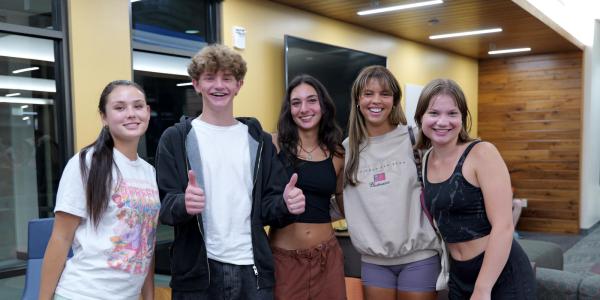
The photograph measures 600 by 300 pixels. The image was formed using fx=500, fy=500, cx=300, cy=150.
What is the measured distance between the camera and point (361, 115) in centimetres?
216

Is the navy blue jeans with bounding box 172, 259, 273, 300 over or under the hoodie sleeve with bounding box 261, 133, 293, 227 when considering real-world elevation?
under

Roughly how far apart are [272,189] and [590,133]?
7.87 meters

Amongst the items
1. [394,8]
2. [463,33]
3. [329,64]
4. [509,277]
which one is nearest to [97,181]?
[509,277]

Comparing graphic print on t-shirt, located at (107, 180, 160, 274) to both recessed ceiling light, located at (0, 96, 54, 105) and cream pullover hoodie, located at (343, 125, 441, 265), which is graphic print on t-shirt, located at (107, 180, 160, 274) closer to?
cream pullover hoodie, located at (343, 125, 441, 265)

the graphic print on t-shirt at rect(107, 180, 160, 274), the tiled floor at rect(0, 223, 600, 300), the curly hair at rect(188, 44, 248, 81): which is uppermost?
the curly hair at rect(188, 44, 248, 81)

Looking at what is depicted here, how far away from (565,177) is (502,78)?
1.96m

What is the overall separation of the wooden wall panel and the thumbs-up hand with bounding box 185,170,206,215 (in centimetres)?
787

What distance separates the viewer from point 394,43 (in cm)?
652

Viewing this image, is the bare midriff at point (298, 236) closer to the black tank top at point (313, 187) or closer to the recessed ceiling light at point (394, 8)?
the black tank top at point (313, 187)

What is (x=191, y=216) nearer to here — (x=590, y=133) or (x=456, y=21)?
(x=456, y=21)

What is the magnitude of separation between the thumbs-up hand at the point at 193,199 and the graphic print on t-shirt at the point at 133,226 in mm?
186

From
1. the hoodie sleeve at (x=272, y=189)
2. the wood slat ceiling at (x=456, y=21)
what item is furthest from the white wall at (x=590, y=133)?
the hoodie sleeve at (x=272, y=189)

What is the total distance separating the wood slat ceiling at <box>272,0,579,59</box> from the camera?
4.86 m

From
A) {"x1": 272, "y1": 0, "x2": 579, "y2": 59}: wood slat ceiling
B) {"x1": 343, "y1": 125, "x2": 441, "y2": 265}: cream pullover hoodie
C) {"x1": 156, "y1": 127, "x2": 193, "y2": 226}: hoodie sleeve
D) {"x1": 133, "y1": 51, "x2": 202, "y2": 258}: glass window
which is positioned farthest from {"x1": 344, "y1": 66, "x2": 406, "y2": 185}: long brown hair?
{"x1": 272, "y1": 0, "x2": 579, "y2": 59}: wood slat ceiling
